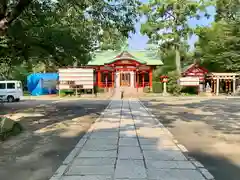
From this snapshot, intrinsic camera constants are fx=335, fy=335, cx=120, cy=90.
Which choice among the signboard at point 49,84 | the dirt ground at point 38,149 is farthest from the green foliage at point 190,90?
the dirt ground at point 38,149

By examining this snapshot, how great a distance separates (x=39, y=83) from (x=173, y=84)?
50.0 feet

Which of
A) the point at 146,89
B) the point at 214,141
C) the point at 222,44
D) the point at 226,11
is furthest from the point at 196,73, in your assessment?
the point at 214,141

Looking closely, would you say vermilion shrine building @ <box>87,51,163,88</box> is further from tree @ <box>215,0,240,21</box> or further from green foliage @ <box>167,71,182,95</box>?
tree @ <box>215,0,240,21</box>

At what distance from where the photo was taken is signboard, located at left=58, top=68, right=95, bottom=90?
107 feet

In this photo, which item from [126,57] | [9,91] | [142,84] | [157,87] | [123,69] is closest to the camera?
[9,91]

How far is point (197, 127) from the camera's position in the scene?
11.9 metres

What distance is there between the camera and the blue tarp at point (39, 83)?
3822 cm

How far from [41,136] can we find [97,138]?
1936mm

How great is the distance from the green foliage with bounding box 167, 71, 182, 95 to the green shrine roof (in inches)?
169

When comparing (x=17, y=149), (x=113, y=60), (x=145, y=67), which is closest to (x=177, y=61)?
(x=145, y=67)

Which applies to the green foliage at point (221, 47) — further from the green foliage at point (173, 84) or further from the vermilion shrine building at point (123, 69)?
the vermilion shrine building at point (123, 69)

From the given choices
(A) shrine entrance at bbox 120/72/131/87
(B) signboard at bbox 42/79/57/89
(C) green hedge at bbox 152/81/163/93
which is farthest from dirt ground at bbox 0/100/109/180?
(A) shrine entrance at bbox 120/72/131/87

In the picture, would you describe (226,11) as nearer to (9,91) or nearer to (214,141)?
(9,91)

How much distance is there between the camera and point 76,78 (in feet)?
107
